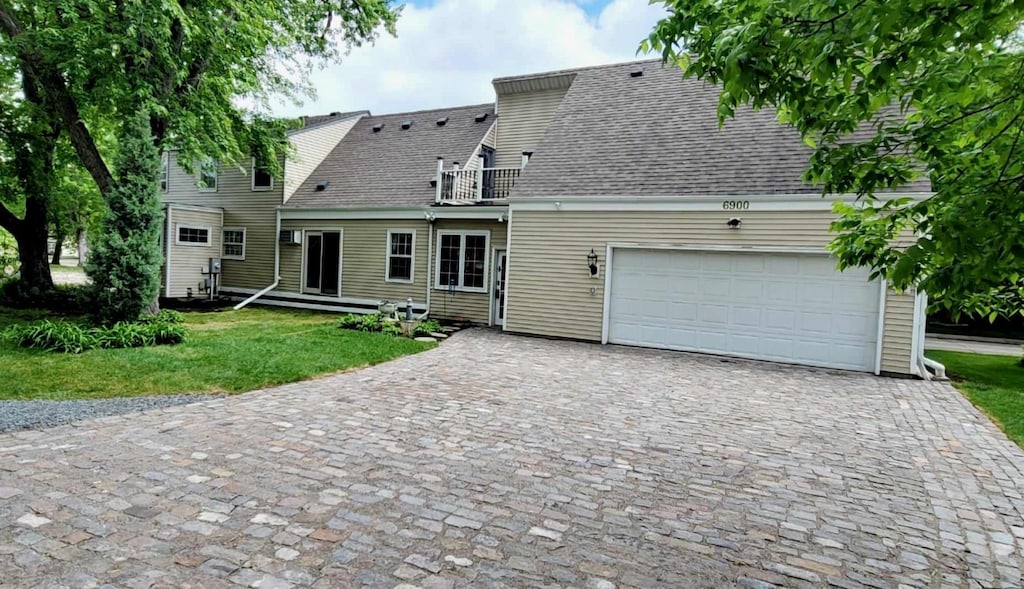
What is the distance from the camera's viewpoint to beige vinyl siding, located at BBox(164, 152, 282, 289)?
681 inches

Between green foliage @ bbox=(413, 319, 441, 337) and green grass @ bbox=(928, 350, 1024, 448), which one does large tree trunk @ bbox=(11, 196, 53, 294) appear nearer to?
green foliage @ bbox=(413, 319, 441, 337)

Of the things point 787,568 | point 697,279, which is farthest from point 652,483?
point 697,279

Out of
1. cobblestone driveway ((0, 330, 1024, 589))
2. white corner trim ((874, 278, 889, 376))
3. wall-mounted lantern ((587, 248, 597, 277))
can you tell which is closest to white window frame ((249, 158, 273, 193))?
wall-mounted lantern ((587, 248, 597, 277))

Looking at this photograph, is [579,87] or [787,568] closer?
[787,568]

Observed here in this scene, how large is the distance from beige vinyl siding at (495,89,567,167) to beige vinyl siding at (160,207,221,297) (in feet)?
30.6

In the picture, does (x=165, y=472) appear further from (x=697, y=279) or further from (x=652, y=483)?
(x=697, y=279)

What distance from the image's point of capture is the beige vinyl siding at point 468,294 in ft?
46.5

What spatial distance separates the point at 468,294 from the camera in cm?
1461

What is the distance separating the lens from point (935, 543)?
3.61 m

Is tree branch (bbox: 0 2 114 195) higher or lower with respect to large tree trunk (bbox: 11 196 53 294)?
higher

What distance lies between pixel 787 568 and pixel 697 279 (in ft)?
27.2

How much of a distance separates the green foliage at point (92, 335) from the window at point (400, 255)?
6333 mm

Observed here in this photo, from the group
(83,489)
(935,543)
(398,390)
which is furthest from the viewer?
(398,390)

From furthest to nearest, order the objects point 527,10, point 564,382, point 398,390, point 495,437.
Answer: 1. point 527,10
2. point 564,382
3. point 398,390
4. point 495,437
